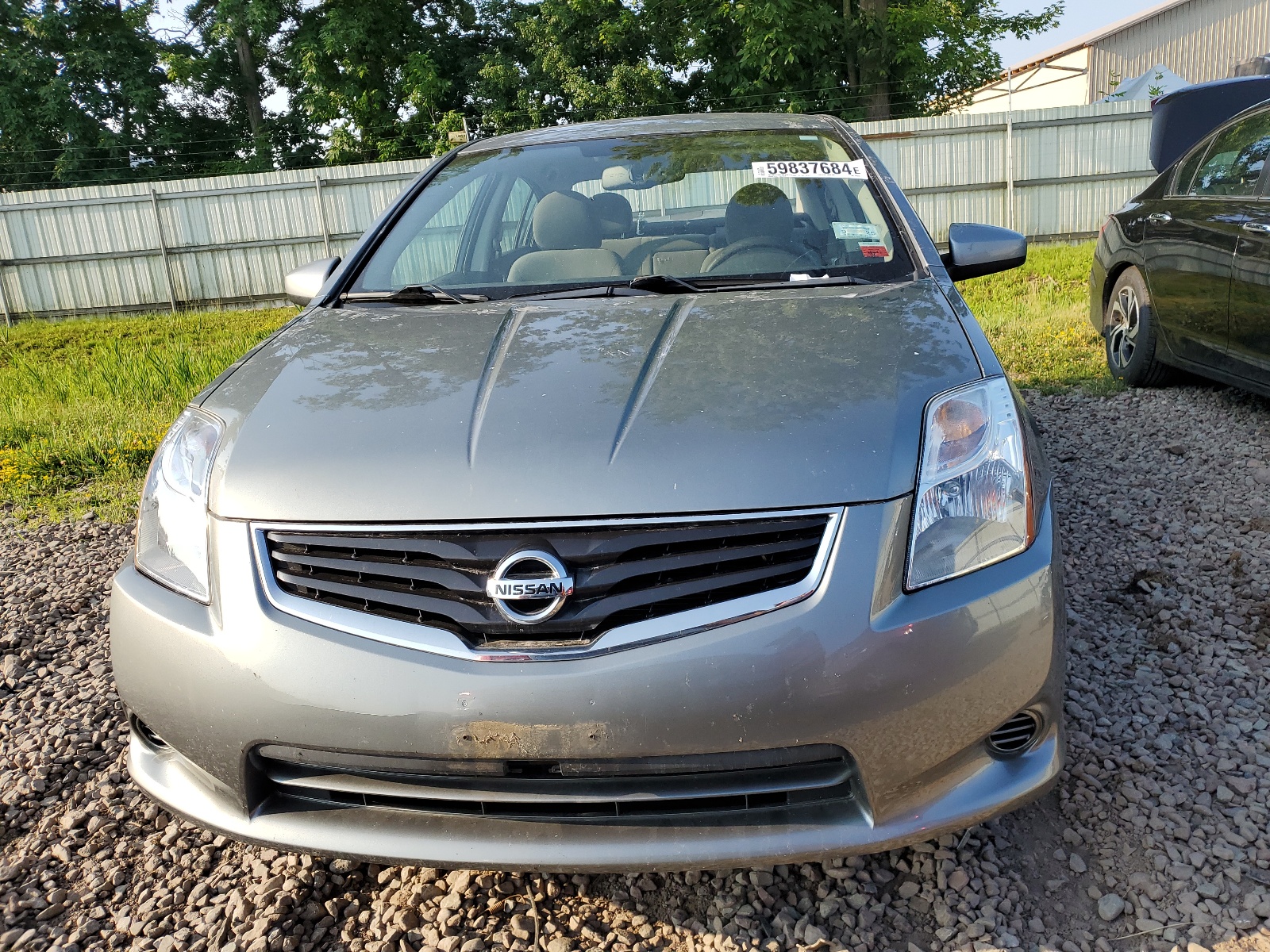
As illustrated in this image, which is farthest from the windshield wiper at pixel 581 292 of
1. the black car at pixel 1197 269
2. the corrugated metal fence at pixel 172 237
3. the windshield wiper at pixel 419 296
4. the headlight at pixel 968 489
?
the corrugated metal fence at pixel 172 237

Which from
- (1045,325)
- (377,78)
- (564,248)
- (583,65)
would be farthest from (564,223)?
(377,78)

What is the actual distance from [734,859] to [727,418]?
72 centimetres

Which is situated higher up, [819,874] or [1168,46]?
[1168,46]

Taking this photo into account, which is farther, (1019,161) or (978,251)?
(1019,161)

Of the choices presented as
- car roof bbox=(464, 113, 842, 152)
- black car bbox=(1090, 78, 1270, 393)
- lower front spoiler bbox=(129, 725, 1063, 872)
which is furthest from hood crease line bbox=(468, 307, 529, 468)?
Result: black car bbox=(1090, 78, 1270, 393)

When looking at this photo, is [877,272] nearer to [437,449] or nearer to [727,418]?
[727,418]

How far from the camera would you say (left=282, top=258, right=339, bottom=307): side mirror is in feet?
9.37

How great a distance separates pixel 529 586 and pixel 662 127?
2280 mm

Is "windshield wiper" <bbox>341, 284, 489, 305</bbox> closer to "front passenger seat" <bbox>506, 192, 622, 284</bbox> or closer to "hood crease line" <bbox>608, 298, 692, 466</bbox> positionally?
"front passenger seat" <bbox>506, 192, 622, 284</bbox>

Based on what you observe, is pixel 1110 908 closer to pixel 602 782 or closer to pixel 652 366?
pixel 602 782

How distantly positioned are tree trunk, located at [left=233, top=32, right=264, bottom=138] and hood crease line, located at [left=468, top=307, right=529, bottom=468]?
2386 centimetres

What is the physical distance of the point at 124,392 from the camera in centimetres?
629

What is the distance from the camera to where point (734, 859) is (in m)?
1.49

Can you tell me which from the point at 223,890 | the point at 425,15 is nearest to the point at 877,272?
the point at 223,890
